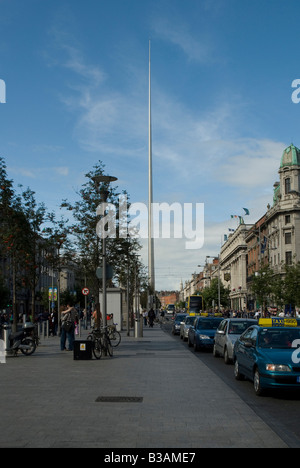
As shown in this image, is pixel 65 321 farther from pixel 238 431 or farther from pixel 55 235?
pixel 238 431

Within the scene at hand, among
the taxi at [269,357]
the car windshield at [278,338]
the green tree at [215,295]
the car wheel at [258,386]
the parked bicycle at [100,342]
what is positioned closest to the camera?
the taxi at [269,357]

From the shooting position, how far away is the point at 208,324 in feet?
79.6

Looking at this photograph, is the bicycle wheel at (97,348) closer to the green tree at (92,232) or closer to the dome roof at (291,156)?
the green tree at (92,232)

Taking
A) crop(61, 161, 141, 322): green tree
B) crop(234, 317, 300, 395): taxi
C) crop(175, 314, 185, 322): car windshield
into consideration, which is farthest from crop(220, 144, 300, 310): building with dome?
crop(234, 317, 300, 395): taxi

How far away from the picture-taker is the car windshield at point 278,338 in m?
12.3

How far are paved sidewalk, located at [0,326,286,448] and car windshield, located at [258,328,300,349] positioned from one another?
4.40 feet

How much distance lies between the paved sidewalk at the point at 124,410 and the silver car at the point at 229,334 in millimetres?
1773

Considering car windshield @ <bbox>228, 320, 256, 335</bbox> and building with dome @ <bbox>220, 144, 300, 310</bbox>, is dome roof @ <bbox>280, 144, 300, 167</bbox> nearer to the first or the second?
building with dome @ <bbox>220, 144, 300, 310</bbox>

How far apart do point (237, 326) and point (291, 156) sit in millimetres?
68792

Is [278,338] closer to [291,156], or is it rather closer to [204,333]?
[204,333]

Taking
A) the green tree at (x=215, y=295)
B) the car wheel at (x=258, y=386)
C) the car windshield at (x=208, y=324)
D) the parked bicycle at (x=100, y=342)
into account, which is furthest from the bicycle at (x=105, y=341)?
the green tree at (x=215, y=295)

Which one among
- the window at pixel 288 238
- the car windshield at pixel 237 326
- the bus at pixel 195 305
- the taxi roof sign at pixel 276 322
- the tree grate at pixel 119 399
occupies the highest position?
the window at pixel 288 238

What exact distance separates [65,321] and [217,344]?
5.48m
